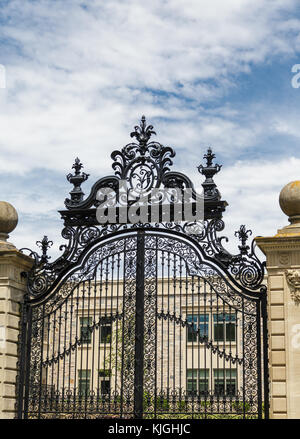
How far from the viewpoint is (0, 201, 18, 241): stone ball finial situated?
10109 millimetres

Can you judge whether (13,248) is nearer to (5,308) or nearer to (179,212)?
(5,308)

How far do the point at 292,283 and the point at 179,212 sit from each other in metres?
2.08

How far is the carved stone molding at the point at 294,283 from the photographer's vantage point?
8.72 metres

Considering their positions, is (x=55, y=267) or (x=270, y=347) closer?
(x=270, y=347)

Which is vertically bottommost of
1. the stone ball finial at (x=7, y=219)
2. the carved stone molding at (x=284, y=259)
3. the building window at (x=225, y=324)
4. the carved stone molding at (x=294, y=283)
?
the building window at (x=225, y=324)

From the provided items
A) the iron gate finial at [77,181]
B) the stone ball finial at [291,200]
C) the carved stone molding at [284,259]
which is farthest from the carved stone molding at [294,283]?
the iron gate finial at [77,181]

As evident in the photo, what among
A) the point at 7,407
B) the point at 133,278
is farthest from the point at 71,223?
the point at 7,407

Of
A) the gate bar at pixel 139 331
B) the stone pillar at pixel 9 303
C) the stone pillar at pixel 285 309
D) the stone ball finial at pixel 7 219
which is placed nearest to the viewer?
the stone pillar at pixel 285 309

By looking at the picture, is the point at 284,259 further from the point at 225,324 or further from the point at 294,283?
the point at 225,324

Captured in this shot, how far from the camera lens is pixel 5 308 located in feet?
32.1

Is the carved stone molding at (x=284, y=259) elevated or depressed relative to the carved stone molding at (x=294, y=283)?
elevated

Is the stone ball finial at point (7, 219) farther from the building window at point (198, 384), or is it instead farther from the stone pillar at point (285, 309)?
the stone pillar at point (285, 309)

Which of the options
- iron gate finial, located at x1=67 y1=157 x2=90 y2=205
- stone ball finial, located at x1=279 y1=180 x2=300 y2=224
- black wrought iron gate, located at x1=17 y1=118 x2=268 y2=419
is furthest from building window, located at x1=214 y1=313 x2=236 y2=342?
iron gate finial, located at x1=67 y1=157 x2=90 y2=205
